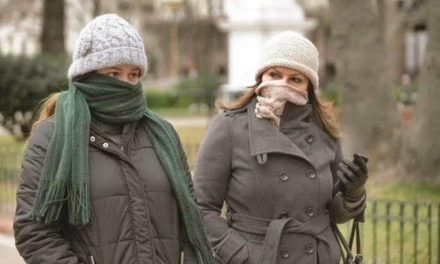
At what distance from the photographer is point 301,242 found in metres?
3.91

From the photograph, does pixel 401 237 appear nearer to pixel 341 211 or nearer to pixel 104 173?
pixel 341 211

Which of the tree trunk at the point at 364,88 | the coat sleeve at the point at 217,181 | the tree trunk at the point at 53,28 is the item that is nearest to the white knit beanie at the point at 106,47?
the coat sleeve at the point at 217,181

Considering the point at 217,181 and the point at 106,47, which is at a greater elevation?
the point at 106,47

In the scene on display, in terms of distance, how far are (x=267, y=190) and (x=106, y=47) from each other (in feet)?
3.47

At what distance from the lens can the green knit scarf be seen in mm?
3104

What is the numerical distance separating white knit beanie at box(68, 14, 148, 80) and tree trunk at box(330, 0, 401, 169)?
819cm

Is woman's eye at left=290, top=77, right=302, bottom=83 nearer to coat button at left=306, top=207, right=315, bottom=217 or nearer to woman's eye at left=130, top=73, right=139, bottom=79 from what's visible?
coat button at left=306, top=207, right=315, bottom=217

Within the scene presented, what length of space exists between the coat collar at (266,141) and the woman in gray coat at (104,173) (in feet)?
1.89

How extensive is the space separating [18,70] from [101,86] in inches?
526

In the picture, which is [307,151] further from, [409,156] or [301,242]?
[409,156]

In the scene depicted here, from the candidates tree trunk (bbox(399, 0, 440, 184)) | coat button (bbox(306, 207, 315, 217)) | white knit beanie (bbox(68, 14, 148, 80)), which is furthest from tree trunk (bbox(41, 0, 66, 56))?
white knit beanie (bbox(68, 14, 148, 80))

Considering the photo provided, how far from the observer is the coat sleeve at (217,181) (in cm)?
395

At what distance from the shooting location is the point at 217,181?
3986 mm

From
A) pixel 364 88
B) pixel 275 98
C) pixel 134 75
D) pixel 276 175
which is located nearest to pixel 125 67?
pixel 134 75
